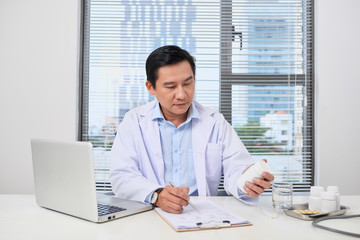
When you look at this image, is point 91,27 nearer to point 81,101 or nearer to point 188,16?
point 81,101

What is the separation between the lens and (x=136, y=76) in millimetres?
2785

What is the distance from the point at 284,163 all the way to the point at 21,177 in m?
2.20

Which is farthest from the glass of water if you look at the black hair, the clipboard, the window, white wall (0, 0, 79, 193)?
white wall (0, 0, 79, 193)

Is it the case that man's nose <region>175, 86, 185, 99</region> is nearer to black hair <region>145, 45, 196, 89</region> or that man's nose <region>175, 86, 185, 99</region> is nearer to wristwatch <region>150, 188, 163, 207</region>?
black hair <region>145, 45, 196, 89</region>

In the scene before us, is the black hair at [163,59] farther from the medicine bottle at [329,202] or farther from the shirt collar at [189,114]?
the medicine bottle at [329,202]

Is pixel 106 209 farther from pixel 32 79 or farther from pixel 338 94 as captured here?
pixel 338 94

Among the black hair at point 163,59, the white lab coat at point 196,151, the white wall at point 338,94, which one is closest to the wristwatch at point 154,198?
the white lab coat at point 196,151

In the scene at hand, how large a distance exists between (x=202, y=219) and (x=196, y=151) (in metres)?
0.71

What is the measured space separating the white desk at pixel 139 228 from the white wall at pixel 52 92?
1.55m

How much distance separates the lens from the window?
9.11ft

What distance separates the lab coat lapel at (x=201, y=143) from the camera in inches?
66.7

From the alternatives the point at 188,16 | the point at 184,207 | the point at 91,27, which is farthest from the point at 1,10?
the point at 184,207

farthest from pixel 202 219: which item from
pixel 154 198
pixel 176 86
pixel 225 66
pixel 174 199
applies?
pixel 225 66

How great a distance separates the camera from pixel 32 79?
8.64 ft
